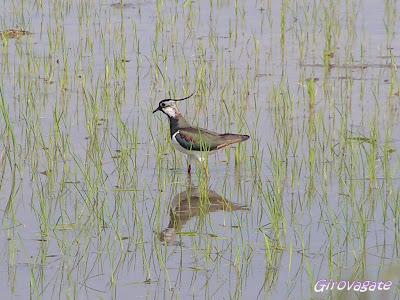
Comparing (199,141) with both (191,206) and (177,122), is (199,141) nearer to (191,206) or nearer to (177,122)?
(177,122)

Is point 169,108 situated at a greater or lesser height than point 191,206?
greater

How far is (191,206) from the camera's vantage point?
7309 mm

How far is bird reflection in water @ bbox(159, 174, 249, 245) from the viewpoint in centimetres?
673

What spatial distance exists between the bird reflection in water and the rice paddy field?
2cm

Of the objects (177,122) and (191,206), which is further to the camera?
(177,122)

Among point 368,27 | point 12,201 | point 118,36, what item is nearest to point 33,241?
point 12,201

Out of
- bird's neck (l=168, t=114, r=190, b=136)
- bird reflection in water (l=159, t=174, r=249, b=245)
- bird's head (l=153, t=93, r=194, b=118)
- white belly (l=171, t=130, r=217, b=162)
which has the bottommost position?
bird reflection in water (l=159, t=174, r=249, b=245)

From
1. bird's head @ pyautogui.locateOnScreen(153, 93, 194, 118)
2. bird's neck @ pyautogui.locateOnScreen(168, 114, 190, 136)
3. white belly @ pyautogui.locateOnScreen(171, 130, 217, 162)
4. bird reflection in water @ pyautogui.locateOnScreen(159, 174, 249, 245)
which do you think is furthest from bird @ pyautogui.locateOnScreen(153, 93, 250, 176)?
bird reflection in water @ pyautogui.locateOnScreen(159, 174, 249, 245)

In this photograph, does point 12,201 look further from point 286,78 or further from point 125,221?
point 286,78

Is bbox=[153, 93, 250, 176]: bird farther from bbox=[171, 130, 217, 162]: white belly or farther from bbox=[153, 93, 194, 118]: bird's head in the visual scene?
bbox=[153, 93, 194, 118]: bird's head

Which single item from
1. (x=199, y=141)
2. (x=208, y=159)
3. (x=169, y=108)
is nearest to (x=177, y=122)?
Result: (x=169, y=108)

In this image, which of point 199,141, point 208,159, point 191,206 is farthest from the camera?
point 208,159

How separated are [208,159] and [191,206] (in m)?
1.25

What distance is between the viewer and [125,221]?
664 centimetres
